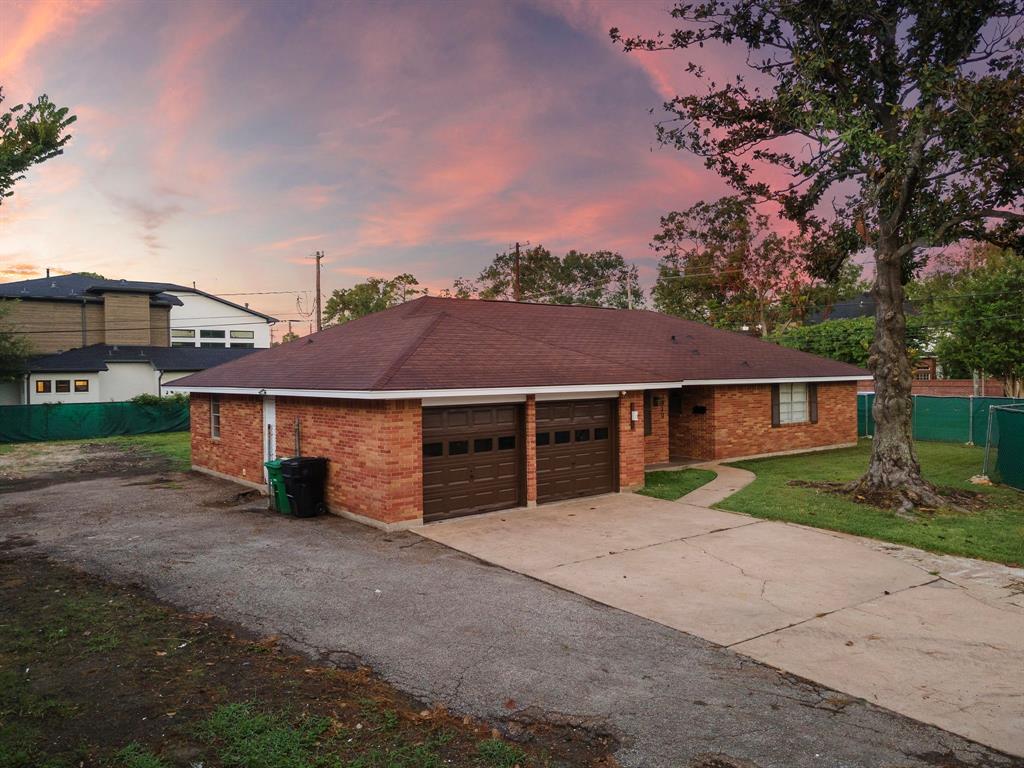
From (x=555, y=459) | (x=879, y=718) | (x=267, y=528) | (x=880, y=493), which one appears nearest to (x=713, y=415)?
(x=880, y=493)

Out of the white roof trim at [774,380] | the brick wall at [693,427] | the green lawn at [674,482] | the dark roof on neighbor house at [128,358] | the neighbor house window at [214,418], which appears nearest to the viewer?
the green lawn at [674,482]

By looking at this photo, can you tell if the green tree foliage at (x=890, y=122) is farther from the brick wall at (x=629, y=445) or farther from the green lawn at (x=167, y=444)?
the green lawn at (x=167, y=444)

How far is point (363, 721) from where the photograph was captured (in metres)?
4.94

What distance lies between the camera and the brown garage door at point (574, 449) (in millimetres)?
13781

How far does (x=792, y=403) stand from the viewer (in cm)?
2191

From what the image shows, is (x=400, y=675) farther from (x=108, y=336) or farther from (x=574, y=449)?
(x=108, y=336)

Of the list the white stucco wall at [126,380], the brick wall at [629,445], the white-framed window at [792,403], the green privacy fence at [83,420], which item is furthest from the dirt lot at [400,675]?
the white stucco wall at [126,380]

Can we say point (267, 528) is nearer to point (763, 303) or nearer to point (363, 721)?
point (363, 721)

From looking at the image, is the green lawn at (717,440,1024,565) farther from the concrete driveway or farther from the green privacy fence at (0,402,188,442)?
the green privacy fence at (0,402,188,442)

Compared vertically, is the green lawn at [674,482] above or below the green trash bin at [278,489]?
below

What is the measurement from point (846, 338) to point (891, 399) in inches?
940

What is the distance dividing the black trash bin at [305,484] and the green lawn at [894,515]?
27.2ft

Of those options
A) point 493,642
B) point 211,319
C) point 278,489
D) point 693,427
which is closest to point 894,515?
point 693,427

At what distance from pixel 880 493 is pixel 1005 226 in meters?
7.08
